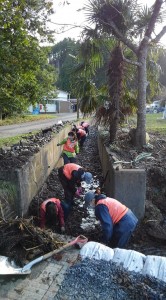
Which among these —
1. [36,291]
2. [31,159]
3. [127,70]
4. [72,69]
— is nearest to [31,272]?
[36,291]

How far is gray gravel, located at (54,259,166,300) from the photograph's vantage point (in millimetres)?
3094

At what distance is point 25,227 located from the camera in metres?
4.12

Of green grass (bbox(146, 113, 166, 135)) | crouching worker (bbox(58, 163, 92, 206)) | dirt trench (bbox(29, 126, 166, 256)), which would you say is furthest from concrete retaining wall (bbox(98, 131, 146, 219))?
green grass (bbox(146, 113, 166, 135))

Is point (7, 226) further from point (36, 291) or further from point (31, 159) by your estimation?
point (31, 159)

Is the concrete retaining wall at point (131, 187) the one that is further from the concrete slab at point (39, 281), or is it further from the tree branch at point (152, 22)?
the tree branch at point (152, 22)

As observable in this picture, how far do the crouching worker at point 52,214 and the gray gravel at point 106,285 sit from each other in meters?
2.21

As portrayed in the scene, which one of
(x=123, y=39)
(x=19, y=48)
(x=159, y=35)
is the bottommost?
(x=19, y=48)

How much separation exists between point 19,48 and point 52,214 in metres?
3.91

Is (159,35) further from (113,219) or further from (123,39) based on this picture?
(113,219)

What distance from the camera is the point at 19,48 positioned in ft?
22.9

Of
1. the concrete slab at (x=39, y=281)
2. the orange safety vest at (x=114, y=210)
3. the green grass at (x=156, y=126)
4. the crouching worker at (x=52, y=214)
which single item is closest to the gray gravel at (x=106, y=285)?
the concrete slab at (x=39, y=281)

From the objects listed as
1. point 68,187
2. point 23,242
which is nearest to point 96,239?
point 68,187

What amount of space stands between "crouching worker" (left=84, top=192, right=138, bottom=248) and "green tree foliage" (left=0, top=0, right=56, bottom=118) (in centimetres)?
386

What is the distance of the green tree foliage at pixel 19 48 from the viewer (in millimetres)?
6516
